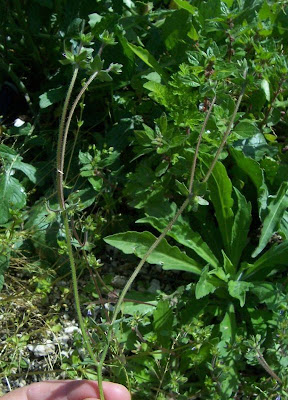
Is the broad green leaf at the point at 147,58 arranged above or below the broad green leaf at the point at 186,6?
below

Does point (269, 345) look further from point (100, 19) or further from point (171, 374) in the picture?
point (100, 19)

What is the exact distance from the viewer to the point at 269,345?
91.5 inches

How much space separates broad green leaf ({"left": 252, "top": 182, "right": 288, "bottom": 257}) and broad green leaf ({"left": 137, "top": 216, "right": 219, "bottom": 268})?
7.5 inches

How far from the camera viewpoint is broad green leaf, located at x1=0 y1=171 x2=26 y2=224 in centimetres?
249

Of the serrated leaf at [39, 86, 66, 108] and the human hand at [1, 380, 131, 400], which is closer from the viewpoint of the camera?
the human hand at [1, 380, 131, 400]

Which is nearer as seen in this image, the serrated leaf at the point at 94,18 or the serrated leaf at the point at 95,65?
the serrated leaf at the point at 95,65

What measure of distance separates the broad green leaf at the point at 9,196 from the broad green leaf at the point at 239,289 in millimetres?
929

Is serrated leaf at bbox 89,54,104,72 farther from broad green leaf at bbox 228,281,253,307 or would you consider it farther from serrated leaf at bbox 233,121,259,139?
broad green leaf at bbox 228,281,253,307

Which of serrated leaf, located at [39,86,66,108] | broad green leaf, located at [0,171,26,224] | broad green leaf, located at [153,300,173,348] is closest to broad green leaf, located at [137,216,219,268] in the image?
broad green leaf, located at [153,300,173,348]

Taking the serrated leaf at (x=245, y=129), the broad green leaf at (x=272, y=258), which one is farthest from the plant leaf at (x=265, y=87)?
the broad green leaf at (x=272, y=258)

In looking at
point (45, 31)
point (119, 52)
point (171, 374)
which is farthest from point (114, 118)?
point (171, 374)

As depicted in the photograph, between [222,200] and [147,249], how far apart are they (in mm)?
382

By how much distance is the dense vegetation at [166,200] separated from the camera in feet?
7.40

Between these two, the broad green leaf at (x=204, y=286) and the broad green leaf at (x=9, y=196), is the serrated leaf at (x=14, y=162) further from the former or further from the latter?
the broad green leaf at (x=204, y=286)
